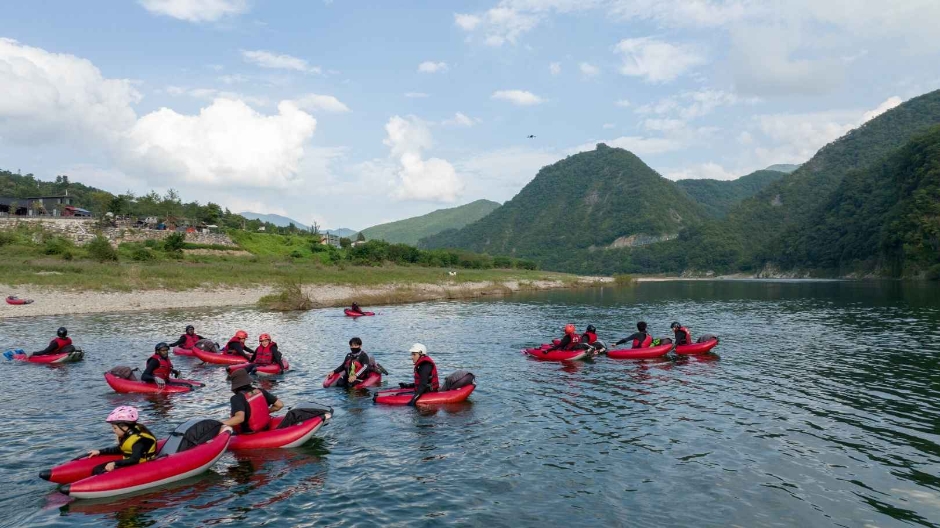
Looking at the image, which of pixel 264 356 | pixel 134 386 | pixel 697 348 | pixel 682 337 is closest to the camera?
pixel 134 386

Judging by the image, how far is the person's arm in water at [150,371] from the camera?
1788cm

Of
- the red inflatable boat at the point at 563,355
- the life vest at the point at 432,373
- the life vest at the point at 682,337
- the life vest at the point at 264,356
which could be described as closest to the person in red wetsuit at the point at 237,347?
the life vest at the point at 264,356

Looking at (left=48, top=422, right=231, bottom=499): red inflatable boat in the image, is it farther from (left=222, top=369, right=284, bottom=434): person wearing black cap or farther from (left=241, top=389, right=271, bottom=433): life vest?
(left=241, top=389, right=271, bottom=433): life vest

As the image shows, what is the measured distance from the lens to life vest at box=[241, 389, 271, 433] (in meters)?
12.9

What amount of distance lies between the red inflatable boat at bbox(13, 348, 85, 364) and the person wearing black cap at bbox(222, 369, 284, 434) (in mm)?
14065

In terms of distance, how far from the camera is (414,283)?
69812mm

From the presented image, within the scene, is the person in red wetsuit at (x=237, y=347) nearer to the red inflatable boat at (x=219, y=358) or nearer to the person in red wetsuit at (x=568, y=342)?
the red inflatable boat at (x=219, y=358)

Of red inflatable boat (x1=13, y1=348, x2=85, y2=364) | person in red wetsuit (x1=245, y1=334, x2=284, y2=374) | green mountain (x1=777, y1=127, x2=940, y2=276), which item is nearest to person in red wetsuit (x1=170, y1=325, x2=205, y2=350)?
red inflatable boat (x1=13, y1=348, x2=85, y2=364)

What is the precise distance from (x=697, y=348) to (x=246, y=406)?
20333 millimetres

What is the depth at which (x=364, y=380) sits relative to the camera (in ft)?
61.5

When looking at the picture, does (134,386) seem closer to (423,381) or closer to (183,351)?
(183,351)

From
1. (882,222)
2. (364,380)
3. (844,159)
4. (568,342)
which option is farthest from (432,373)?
(844,159)

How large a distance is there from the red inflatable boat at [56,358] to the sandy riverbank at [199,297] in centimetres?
1716

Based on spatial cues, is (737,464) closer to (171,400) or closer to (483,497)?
(483,497)
